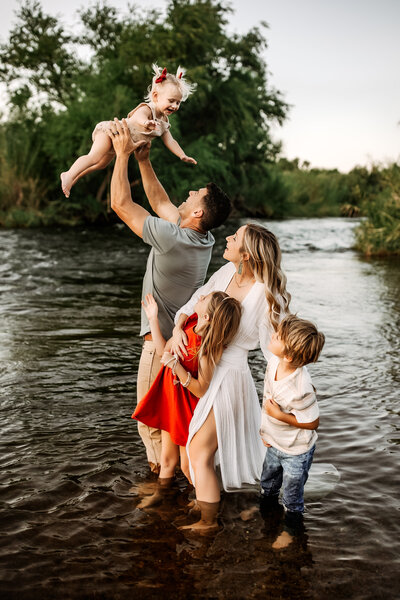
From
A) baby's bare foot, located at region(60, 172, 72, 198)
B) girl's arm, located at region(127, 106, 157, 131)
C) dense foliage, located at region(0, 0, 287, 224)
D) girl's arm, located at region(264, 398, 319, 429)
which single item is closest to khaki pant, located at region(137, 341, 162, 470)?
girl's arm, located at region(264, 398, 319, 429)

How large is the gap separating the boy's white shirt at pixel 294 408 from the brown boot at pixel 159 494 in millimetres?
951

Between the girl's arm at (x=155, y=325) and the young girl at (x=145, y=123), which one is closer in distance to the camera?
the girl's arm at (x=155, y=325)

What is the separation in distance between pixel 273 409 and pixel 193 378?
1.66 ft

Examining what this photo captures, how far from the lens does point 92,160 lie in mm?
4434

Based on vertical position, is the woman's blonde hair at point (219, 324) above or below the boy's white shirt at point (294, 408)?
above

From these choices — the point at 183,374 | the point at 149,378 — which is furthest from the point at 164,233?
the point at 149,378

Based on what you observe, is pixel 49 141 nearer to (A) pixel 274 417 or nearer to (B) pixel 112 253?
(B) pixel 112 253

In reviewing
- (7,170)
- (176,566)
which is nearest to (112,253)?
(7,170)

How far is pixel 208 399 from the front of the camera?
12.8ft

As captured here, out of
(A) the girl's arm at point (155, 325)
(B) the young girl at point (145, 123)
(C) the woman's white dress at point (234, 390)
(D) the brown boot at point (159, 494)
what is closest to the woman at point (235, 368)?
(C) the woman's white dress at point (234, 390)

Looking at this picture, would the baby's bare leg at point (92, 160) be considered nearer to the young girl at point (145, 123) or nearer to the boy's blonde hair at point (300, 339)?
the young girl at point (145, 123)

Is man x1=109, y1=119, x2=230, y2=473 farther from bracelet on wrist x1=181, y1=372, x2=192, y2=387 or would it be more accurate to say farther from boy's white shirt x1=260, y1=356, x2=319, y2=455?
boy's white shirt x1=260, y1=356, x2=319, y2=455

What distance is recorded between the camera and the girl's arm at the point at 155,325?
3965 mm

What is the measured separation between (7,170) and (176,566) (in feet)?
89.8
